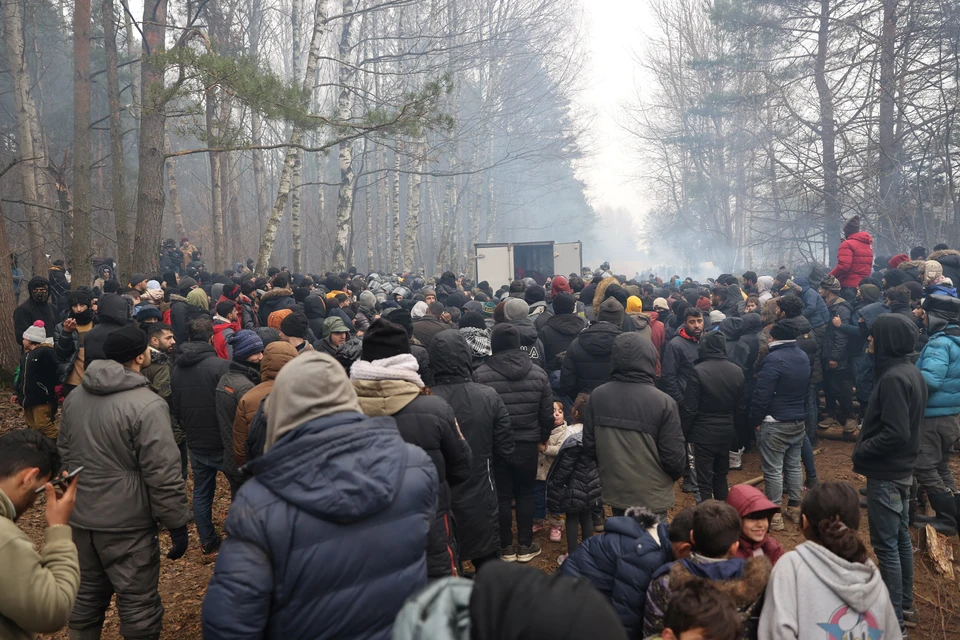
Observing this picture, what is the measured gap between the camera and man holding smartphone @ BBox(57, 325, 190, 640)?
3527mm

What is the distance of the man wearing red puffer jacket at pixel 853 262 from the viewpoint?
9.24 m

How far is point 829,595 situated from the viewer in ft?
8.59

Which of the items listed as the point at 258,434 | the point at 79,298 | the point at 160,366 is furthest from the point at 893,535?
the point at 79,298

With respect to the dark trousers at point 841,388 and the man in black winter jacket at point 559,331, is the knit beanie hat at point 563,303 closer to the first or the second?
the man in black winter jacket at point 559,331

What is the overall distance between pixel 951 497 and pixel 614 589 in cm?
349

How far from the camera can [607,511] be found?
21.6ft

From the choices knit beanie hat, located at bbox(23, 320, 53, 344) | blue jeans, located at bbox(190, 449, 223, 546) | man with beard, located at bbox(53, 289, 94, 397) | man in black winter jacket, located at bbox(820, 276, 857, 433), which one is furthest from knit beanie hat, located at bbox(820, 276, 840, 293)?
knit beanie hat, located at bbox(23, 320, 53, 344)

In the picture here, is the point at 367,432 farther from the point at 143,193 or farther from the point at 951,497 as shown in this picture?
the point at 143,193

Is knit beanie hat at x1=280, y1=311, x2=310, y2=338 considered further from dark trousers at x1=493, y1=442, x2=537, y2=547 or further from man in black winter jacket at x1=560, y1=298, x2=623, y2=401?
man in black winter jacket at x1=560, y1=298, x2=623, y2=401

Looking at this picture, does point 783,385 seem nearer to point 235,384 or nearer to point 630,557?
point 630,557

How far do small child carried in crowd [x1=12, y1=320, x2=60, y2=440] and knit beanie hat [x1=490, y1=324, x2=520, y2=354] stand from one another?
473 centimetres

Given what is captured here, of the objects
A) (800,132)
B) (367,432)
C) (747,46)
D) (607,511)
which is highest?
(747,46)

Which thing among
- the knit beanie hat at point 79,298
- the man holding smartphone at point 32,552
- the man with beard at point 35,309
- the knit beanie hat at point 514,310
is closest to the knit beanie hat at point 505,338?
the knit beanie hat at point 514,310

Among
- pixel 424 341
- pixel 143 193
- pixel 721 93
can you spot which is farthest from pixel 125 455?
pixel 721 93
